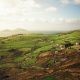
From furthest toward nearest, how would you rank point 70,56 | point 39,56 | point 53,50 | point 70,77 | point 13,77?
1. point 53,50
2. point 39,56
3. point 70,56
4. point 13,77
5. point 70,77

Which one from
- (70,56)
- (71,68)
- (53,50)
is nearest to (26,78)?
(71,68)

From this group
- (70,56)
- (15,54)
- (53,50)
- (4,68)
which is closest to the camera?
(4,68)

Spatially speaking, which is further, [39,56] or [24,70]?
[39,56]

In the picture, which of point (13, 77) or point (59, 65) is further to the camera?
point (59, 65)

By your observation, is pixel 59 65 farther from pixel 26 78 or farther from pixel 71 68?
pixel 26 78

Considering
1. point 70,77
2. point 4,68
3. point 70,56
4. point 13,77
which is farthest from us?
point 70,56

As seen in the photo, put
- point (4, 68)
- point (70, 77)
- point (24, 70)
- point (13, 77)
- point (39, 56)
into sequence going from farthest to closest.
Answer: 1. point (39, 56)
2. point (4, 68)
3. point (24, 70)
4. point (13, 77)
5. point (70, 77)

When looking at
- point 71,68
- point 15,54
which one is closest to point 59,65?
point 71,68

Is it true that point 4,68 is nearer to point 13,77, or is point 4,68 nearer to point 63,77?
point 13,77
